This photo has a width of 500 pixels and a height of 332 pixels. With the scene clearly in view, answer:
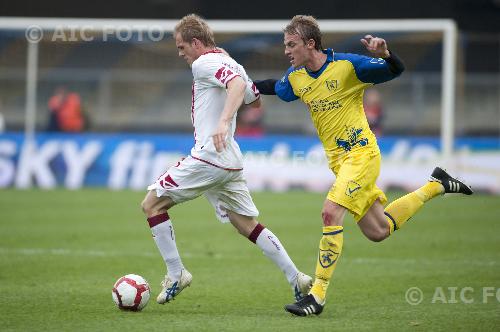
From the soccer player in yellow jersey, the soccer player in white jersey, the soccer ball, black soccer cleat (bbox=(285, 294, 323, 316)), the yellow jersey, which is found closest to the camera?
black soccer cleat (bbox=(285, 294, 323, 316))

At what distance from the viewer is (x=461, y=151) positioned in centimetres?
1942

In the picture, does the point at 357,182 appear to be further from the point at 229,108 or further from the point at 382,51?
the point at 229,108

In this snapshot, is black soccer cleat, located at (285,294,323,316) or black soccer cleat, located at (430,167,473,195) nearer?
black soccer cleat, located at (285,294,323,316)

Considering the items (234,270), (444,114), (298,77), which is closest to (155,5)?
(444,114)

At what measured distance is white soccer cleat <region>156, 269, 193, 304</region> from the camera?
743cm

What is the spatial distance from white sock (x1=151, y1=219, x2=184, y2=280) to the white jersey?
624 mm

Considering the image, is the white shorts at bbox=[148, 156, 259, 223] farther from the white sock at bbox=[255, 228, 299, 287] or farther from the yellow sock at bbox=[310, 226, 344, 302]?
the yellow sock at bbox=[310, 226, 344, 302]

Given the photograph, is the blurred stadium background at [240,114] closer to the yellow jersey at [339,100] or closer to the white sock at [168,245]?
the yellow jersey at [339,100]

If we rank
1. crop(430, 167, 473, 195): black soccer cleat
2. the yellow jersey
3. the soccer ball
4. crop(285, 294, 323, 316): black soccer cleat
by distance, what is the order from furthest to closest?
crop(430, 167, 473, 195): black soccer cleat, the yellow jersey, the soccer ball, crop(285, 294, 323, 316): black soccer cleat

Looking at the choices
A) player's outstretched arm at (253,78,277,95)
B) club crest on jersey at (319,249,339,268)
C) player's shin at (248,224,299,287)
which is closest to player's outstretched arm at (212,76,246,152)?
player's outstretched arm at (253,78,277,95)

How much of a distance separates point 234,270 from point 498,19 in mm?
15706

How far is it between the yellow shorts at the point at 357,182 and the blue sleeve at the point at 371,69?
58 centimetres

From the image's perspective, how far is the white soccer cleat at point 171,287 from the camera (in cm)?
743

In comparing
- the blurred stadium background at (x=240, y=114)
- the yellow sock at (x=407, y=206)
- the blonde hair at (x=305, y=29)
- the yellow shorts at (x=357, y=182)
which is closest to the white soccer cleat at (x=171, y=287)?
the yellow shorts at (x=357, y=182)
